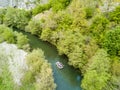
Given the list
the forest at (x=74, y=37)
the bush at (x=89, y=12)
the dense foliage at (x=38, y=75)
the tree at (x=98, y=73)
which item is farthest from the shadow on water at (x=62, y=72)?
the bush at (x=89, y=12)

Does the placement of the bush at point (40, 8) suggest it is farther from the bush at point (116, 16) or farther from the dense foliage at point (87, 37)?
the bush at point (116, 16)

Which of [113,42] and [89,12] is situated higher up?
[89,12]

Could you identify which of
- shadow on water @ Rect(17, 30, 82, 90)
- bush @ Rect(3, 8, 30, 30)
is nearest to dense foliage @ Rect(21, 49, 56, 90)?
Result: shadow on water @ Rect(17, 30, 82, 90)

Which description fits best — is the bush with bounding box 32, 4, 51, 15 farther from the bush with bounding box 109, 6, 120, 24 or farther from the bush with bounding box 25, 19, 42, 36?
the bush with bounding box 109, 6, 120, 24

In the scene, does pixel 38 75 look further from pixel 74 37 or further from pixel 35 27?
pixel 35 27

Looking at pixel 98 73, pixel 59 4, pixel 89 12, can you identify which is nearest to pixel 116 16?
pixel 89 12

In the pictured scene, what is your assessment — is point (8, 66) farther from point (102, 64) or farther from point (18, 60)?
point (102, 64)

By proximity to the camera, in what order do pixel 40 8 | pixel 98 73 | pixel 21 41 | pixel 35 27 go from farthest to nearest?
pixel 40 8 → pixel 35 27 → pixel 21 41 → pixel 98 73
